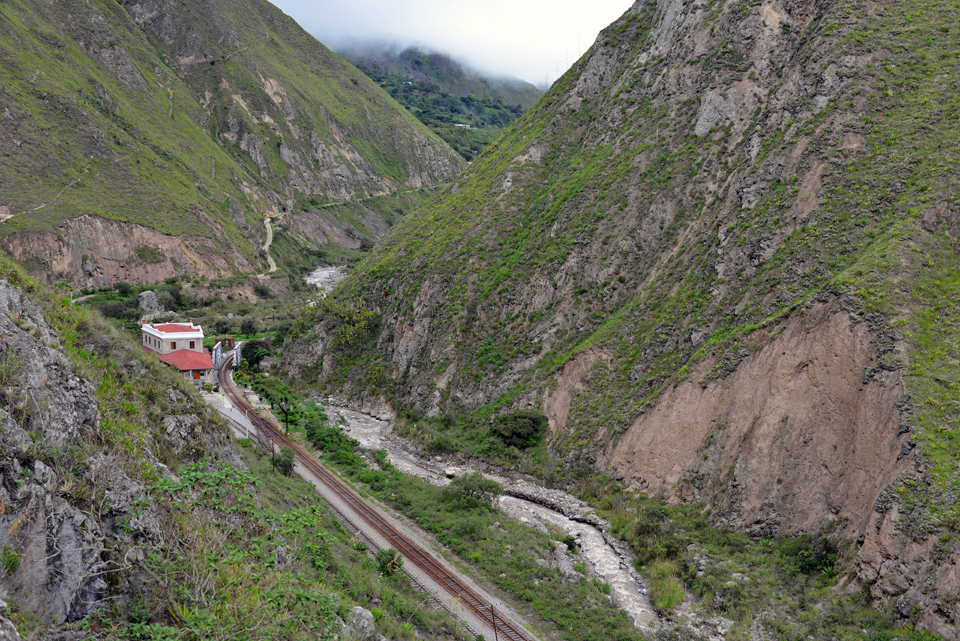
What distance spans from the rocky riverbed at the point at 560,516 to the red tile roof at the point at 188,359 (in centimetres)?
1430

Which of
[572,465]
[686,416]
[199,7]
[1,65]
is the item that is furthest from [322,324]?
[199,7]

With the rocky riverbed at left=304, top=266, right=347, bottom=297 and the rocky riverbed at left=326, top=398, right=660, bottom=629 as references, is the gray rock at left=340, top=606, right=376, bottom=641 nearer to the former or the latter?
the rocky riverbed at left=326, top=398, right=660, bottom=629

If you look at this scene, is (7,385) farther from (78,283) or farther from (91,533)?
(78,283)

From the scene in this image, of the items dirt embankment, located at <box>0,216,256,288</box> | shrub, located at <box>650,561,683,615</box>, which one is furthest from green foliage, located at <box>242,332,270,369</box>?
shrub, located at <box>650,561,683,615</box>

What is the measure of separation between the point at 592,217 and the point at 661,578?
2652 cm

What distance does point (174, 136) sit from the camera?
91.2 m

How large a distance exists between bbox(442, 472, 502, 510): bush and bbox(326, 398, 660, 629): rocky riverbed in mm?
1012

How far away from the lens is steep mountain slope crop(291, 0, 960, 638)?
22.7 metres

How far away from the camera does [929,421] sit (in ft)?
68.9

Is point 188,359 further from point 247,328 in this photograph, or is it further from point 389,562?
point 389,562

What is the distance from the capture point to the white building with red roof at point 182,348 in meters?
47.7

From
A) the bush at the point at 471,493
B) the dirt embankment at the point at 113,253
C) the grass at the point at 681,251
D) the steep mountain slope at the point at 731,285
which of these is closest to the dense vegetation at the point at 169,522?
the bush at the point at 471,493

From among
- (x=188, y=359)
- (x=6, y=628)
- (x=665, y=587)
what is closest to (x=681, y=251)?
(x=665, y=587)

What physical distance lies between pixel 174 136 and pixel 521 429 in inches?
3268
